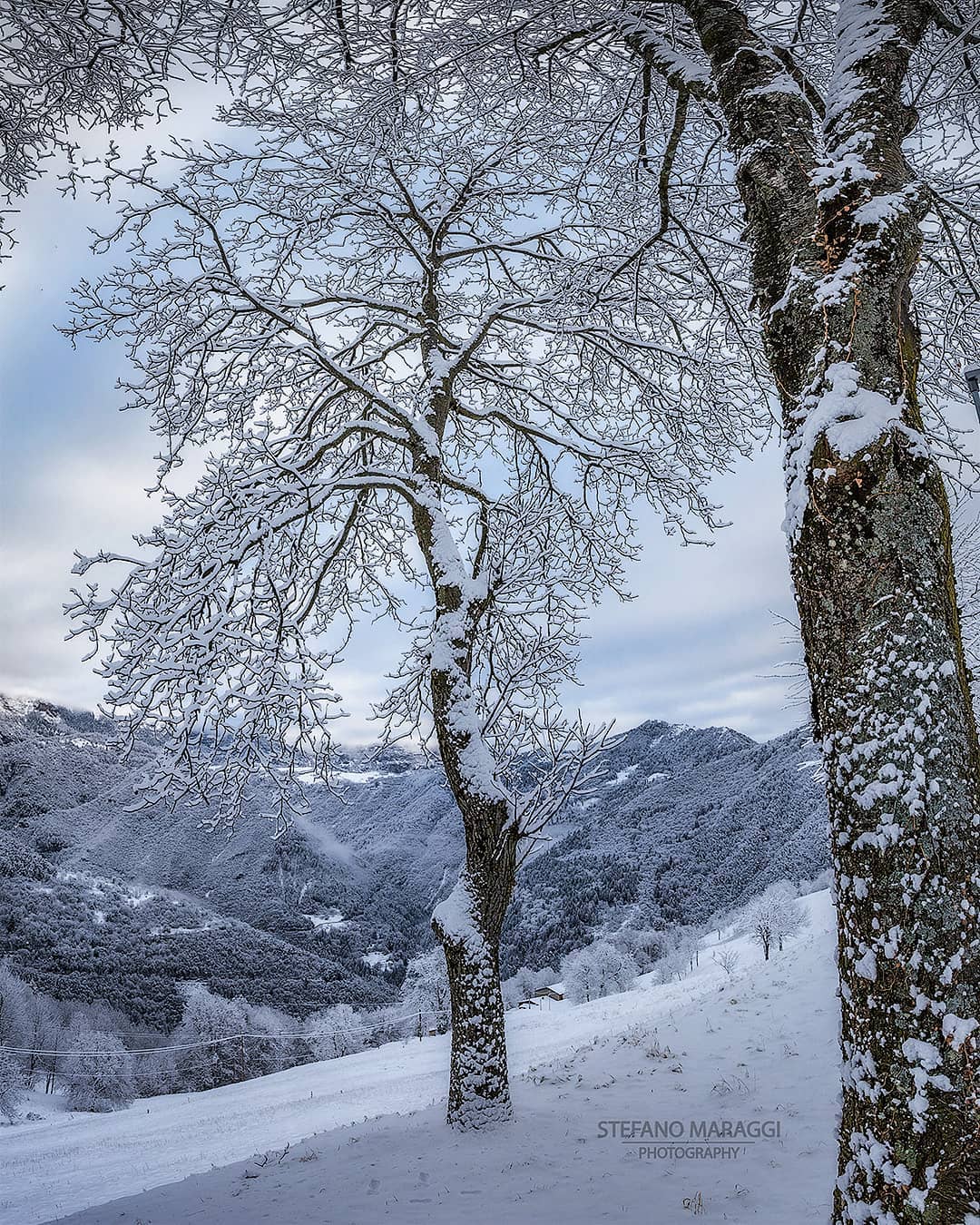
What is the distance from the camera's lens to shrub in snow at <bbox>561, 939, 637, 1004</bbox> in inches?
1506

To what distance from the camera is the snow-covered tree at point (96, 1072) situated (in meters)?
32.5

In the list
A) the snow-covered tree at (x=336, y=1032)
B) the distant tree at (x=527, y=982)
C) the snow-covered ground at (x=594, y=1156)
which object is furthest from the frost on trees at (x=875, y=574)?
the distant tree at (x=527, y=982)

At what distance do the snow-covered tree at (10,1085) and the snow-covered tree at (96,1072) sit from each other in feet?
7.48

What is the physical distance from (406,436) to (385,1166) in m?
5.98

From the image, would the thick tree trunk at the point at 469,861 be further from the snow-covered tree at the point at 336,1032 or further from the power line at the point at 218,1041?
the snow-covered tree at the point at 336,1032

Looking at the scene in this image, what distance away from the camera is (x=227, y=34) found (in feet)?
14.0

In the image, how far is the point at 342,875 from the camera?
73.4 meters

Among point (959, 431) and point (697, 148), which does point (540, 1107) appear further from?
point (697, 148)

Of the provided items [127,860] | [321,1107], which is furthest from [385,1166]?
[127,860]

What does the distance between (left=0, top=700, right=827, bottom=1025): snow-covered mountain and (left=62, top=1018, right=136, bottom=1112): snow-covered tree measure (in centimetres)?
728

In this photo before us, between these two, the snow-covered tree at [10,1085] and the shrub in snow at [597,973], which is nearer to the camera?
the snow-covered tree at [10,1085]

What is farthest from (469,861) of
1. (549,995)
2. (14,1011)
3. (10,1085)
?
(14,1011)

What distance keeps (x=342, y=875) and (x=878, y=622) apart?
256 feet

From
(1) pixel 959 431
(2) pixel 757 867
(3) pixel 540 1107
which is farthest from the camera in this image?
(2) pixel 757 867
